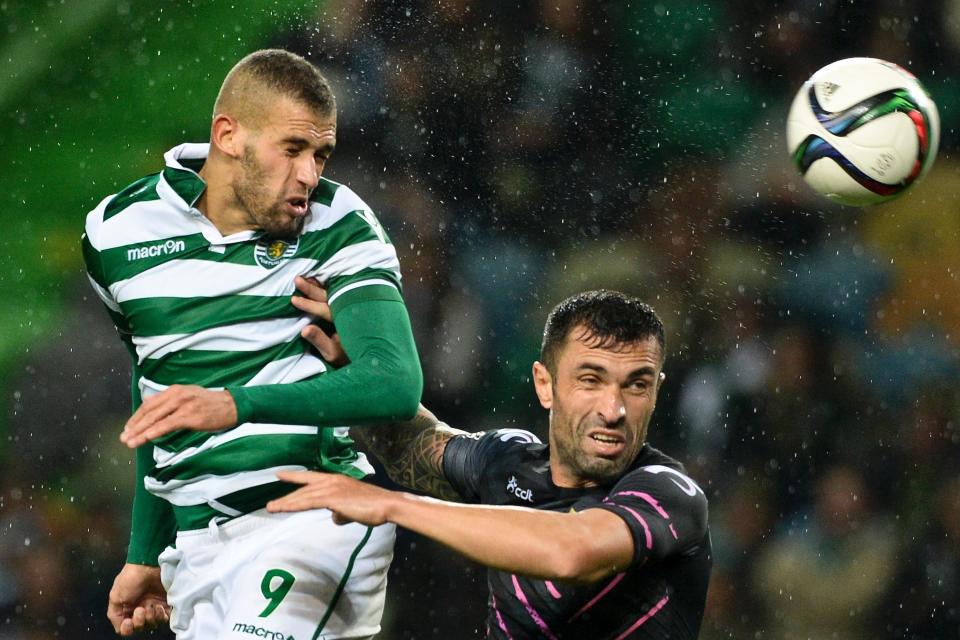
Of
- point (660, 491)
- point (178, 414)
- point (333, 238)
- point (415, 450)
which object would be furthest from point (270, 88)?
point (660, 491)

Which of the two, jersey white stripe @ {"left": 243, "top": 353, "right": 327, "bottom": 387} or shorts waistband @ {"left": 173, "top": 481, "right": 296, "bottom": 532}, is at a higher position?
jersey white stripe @ {"left": 243, "top": 353, "right": 327, "bottom": 387}

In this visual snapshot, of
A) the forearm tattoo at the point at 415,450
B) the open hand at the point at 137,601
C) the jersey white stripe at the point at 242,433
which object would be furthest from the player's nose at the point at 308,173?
the open hand at the point at 137,601

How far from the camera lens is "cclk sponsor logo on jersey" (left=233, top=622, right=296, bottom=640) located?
9.21 feet

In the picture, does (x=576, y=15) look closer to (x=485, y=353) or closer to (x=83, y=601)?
(x=485, y=353)

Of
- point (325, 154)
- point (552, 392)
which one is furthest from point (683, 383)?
point (325, 154)

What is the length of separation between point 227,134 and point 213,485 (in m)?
0.82

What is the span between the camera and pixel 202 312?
2982 millimetres

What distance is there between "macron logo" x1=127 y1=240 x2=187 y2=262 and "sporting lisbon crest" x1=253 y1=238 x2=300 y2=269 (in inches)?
6.9

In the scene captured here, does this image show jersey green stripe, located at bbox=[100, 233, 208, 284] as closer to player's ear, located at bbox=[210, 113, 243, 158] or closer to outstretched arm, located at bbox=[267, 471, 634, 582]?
player's ear, located at bbox=[210, 113, 243, 158]

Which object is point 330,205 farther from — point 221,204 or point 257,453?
point 257,453

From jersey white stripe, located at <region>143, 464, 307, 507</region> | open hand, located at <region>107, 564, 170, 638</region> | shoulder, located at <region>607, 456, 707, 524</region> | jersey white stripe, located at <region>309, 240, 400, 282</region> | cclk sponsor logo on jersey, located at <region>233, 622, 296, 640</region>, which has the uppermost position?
Answer: jersey white stripe, located at <region>309, 240, 400, 282</region>

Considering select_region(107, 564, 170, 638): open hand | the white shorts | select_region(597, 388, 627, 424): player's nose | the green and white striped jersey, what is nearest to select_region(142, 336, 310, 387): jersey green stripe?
the green and white striped jersey

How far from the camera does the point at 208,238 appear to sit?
3.02m

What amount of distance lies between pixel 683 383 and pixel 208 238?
2.97 m
